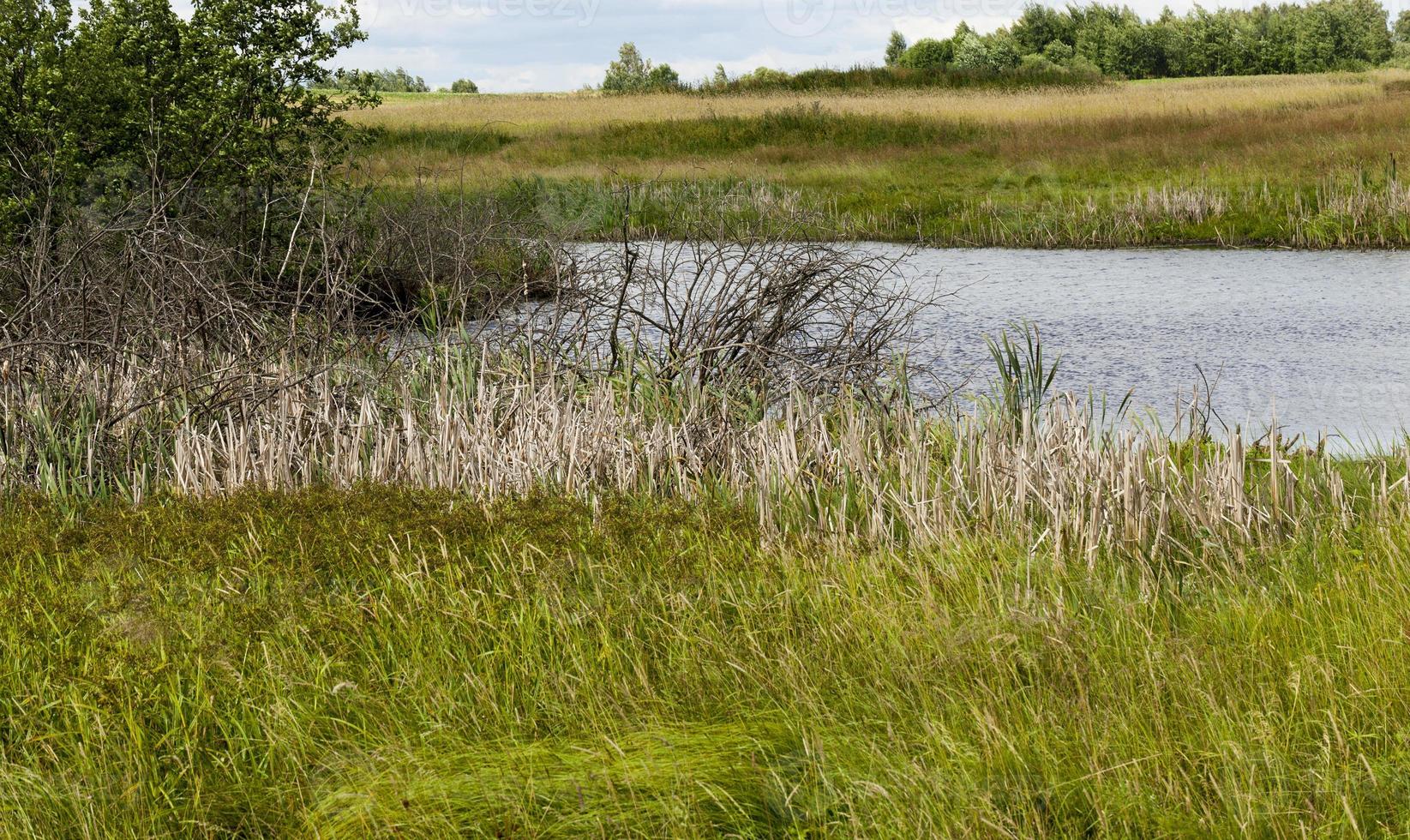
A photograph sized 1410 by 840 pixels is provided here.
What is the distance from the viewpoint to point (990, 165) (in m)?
25.3

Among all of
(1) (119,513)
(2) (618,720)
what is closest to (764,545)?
(2) (618,720)

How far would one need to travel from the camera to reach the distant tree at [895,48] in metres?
85.2

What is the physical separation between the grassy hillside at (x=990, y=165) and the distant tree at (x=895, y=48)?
47.7 metres

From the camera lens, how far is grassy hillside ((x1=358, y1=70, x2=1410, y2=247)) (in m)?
18.5

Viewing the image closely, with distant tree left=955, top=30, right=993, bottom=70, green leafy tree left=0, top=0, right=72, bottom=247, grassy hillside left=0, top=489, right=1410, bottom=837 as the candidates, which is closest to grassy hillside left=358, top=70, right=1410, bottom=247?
green leafy tree left=0, top=0, right=72, bottom=247

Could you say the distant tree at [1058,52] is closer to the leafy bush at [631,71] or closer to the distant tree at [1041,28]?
the distant tree at [1041,28]

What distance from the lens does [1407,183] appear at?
728 inches

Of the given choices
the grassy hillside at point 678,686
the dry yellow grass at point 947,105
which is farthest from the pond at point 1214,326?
the dry yellow grass at point 947,105

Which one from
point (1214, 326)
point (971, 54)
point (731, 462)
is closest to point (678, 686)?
point (731, 462)

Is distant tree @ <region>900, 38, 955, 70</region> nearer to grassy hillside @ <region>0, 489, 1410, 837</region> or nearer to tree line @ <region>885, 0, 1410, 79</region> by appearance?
tree line @ <region>885, 0, 1410, 79</region>

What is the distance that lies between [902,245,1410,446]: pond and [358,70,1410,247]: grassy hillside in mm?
1305

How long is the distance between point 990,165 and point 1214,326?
13988 millimetres

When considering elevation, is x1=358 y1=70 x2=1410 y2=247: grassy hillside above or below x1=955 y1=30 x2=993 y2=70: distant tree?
below

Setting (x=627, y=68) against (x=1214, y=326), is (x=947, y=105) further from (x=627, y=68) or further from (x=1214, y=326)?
(x=627, y=68)
